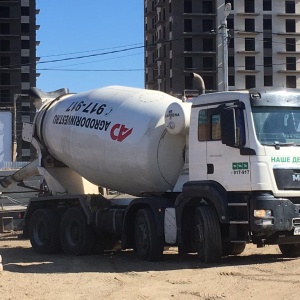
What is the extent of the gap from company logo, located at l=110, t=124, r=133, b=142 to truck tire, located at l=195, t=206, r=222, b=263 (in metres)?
2.59

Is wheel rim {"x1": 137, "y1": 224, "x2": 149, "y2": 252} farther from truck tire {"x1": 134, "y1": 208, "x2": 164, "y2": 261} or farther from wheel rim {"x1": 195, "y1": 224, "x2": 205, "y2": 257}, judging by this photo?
wheel rim {"x1": 195, "y1": 224, "x2": 205, "y2": 257}

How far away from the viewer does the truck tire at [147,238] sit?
13555 mm

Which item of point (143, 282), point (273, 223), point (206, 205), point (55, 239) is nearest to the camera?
point (143, 282)

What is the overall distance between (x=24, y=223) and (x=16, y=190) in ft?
16.3

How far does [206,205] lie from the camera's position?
12812 millimetres

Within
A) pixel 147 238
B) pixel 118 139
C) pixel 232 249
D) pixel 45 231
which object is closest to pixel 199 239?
pixel 147 238

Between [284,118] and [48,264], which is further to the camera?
[48,264]

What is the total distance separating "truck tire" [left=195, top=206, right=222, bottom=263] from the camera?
A: 12.5 metres

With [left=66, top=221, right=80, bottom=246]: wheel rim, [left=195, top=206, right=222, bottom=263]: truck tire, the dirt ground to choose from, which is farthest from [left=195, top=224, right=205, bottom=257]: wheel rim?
[left=66, top=221, right=80, bottom=246]: wheel rim

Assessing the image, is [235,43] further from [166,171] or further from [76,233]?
[166,171]

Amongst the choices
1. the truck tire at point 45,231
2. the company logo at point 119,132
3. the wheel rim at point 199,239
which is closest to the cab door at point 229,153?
the wheel rim at point 199,239

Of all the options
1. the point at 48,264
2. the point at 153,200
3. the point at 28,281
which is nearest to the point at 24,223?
the point at 48,264

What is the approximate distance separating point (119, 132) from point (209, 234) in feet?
10.9

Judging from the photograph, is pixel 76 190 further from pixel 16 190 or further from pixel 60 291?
pixel 60 291
